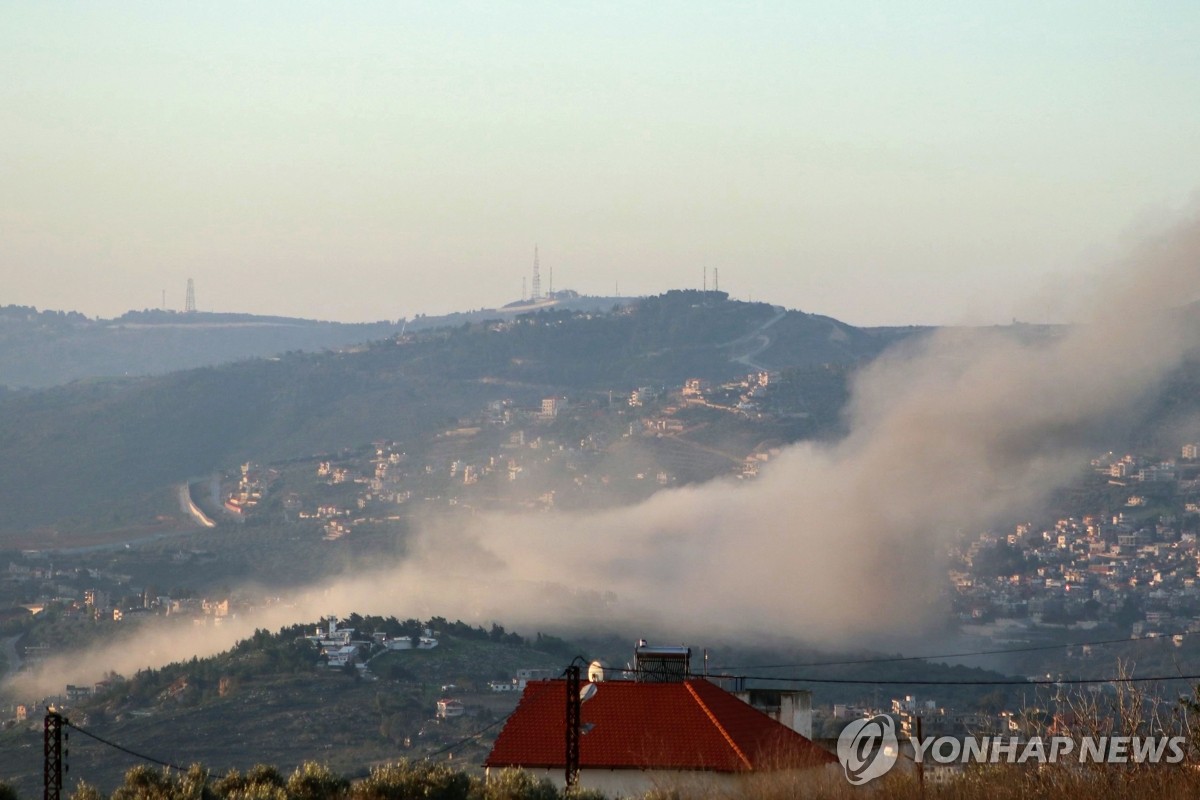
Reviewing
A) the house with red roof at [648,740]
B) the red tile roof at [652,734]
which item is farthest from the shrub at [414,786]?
the red tile roof at [652,734]

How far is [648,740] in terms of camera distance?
50.0 meters

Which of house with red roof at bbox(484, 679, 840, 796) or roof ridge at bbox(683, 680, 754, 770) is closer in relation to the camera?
house with red roof at bbox(484, 679, 840, 796)

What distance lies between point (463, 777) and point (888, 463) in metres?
142

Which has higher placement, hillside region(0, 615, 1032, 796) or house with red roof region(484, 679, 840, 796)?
house with red roof region(484, 679, 840, 796)

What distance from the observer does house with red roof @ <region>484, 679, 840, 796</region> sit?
48.3 meters

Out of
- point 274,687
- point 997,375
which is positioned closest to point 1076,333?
point 997,375

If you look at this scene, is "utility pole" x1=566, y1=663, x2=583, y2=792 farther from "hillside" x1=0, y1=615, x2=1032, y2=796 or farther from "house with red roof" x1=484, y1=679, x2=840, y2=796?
"hillside" x1=0, y1=615, x2=1032, y2=796

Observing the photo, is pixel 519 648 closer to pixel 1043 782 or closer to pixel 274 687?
pixel 274 687

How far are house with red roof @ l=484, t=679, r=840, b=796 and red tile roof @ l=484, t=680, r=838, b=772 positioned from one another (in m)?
0.02

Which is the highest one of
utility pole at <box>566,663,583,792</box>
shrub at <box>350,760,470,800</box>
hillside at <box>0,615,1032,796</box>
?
utility pole at <box>566,663,583,792</box>

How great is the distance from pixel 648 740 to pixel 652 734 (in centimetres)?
43

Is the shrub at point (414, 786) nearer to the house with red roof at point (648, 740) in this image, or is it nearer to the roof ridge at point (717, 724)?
the house with red roof at point (648, 740)

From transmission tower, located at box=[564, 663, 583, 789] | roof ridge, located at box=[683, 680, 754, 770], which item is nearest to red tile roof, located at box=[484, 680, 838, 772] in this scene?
roof ridge, located at box=[683, 680, 754, 770]

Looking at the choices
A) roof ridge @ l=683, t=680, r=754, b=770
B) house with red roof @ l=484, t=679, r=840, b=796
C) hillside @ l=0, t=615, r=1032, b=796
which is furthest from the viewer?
hillside @ l=0, t=615, r=1032, b=796
